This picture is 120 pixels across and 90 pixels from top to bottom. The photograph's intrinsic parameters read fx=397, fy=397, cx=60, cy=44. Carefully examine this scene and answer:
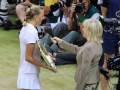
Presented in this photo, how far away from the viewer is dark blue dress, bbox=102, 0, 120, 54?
206 inches

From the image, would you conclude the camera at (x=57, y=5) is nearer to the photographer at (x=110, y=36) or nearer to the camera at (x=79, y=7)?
the camera at (x=79, y=7)

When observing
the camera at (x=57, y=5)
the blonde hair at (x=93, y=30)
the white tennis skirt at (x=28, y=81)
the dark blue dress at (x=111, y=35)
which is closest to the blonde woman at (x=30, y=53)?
the white tennis skirt at (x=28, y=81)

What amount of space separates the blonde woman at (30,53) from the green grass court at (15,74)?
5.59 ft

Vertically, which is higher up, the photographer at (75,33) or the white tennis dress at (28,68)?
the white tennis dress at (28,68)

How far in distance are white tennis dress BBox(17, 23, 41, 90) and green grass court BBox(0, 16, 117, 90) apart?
1.69m

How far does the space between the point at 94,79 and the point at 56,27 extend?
388cm

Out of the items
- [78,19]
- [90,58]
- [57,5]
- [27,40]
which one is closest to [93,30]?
[90,58]

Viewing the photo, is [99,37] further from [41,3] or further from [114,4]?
[41,3]

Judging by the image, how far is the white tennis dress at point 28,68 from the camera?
411 cm

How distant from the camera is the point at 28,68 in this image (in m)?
4.17

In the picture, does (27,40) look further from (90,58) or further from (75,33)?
(75,33)

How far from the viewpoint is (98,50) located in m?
4.09

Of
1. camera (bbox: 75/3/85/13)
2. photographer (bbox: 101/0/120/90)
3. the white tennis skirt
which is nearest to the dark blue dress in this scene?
photographer (bbox: 101/0/120/90)

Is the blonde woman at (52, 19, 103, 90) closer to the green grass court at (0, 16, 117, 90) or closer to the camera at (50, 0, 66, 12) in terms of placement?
the green grass court at (0, 16, 117, 90)
